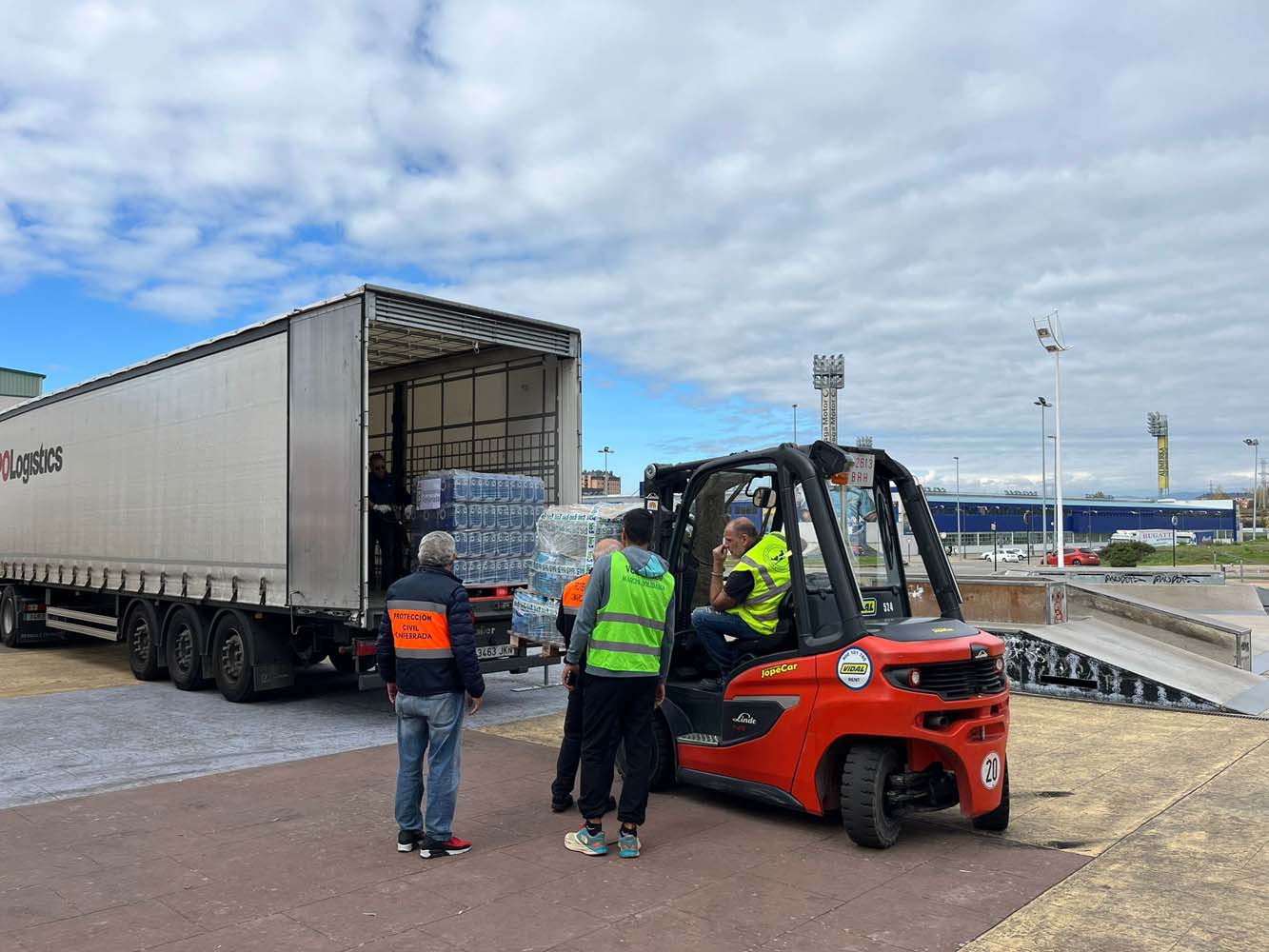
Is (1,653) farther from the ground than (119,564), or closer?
closer

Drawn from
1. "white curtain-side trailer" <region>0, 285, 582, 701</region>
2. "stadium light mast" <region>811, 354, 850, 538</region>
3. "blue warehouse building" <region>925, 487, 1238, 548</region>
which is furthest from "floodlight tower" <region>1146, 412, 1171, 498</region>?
"white curtain-side trailer" <region>0, 285, 582, 701</region>

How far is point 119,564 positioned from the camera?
1234cm

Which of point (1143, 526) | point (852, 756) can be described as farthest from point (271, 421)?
point (1143, 526)

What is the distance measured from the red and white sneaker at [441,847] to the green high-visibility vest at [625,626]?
1181 millimetres

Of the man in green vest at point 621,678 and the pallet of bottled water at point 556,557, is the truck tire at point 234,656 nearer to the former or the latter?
the pallet of bottled water at point 556,557

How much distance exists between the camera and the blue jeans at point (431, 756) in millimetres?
5277

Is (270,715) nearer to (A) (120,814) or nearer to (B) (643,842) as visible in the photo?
→ (A) (120,814)

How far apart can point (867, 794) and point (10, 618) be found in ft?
51.8

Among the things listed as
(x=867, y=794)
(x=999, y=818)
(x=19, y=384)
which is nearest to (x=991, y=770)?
(x=999, y=818)

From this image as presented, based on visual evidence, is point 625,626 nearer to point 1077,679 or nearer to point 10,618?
point 1077,679

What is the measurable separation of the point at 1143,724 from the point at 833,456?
221 inches

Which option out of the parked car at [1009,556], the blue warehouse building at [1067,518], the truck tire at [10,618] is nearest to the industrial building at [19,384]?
the truck tire at [10,618]

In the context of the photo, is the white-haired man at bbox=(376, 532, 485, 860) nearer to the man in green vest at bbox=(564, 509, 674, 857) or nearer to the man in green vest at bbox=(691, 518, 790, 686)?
the man in green vest at bbox=(564, 509, 674, 857)

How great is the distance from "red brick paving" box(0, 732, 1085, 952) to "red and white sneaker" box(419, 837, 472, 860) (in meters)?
0.06
